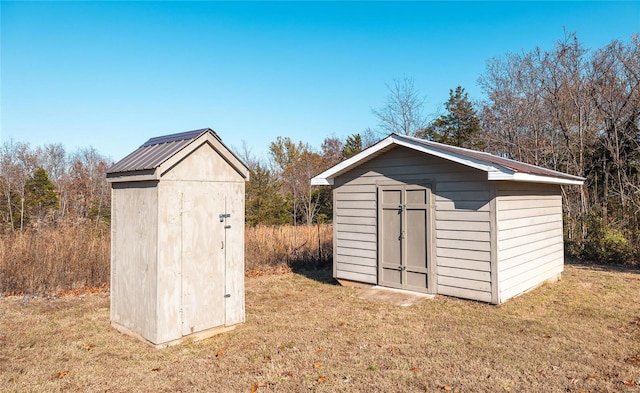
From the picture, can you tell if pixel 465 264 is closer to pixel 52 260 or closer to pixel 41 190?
pixel 52 260

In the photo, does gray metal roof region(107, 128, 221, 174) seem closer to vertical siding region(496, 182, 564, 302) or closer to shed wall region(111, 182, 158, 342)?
shed wall region(111, 182, 158, 342)

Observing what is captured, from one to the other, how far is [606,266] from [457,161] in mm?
6428

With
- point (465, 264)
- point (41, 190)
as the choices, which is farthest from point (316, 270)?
point (41, 190)

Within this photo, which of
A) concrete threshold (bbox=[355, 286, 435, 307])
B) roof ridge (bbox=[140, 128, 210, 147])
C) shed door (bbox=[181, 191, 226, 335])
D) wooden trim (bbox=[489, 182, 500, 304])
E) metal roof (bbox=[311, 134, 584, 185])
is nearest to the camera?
shed door (bbox=[181, 191, 226, 335])

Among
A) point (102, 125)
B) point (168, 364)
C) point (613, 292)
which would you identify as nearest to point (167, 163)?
point (168, 364)

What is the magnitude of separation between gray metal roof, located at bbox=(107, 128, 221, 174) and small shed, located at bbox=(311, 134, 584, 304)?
10.9ft

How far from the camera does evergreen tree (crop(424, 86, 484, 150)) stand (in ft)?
67.3

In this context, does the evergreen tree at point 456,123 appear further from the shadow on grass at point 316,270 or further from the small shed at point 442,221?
the small shed at point 442,221

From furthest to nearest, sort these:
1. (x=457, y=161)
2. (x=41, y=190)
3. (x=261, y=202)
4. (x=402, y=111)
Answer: (x=402, y=111) < (x=261, y=202) < (x=41, y=190) < (x=457, y=161)

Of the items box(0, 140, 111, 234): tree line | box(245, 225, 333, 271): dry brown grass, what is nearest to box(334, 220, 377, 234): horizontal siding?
box(245, 225, 333, 271): dry brown grass

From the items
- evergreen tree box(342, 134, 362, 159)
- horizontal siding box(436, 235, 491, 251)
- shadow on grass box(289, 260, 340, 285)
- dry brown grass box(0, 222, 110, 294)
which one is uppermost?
evergreen tree box(342, 134, 362, 159)

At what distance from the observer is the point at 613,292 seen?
6.54 meters

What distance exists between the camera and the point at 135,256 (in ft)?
14.2

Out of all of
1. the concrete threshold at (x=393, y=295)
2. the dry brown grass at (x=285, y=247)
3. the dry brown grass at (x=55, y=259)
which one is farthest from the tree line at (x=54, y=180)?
the concrete threshold at (x=393, y=295)
